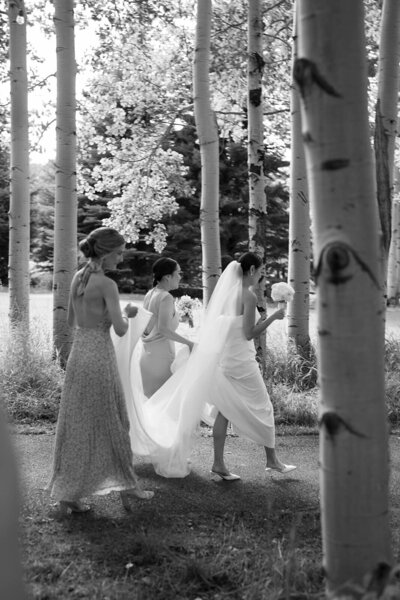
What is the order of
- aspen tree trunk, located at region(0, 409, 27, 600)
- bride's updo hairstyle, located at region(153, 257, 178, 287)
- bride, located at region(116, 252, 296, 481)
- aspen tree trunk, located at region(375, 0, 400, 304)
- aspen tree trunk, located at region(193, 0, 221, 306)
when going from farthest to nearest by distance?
aspen tree trunk, located at region(193, 0, 221, 306), bride's updo hairstyle, located at region(153, 257, 178, 287), bride, located at region(116, 252, 296, 481), aspen tree trunk, located at region(375, 0, 400, 304), aspen tree trunk, located at region(0, 409, 27, 600)

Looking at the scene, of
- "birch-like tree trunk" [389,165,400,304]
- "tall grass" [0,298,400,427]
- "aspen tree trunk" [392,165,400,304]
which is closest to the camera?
"tall grass" [0,298,400,427]

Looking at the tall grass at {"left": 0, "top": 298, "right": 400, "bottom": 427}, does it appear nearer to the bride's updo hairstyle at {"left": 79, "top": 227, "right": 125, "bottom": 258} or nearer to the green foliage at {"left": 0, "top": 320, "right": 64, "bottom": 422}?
the green foliage at {"left": 0, "top": 320, "right": 64, "bottom": 422}

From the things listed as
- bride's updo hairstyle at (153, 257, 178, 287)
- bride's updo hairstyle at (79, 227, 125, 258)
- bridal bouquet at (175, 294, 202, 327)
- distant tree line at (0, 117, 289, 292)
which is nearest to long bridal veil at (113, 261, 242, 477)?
bride's updo hairstyle at (153, 257, 178, 287)

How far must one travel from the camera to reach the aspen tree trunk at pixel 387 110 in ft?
18.1

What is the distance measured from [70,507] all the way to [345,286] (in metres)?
3.39

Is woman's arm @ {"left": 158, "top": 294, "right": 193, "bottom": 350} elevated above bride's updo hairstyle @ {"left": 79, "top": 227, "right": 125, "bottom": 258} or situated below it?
below

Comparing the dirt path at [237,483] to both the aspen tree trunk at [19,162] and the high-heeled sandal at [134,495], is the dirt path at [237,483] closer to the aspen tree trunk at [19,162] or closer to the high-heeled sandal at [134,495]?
the high-heeled sandal at [134,495]

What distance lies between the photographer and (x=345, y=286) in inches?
134

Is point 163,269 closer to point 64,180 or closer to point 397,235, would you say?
point 64,180

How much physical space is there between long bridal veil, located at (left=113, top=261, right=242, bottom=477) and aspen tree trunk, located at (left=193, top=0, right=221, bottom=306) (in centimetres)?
468

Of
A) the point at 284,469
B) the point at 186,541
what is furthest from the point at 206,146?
the point at 186,541

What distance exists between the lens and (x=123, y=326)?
584cm

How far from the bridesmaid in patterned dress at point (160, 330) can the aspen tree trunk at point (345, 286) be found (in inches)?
164

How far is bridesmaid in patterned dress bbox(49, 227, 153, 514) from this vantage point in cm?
583
